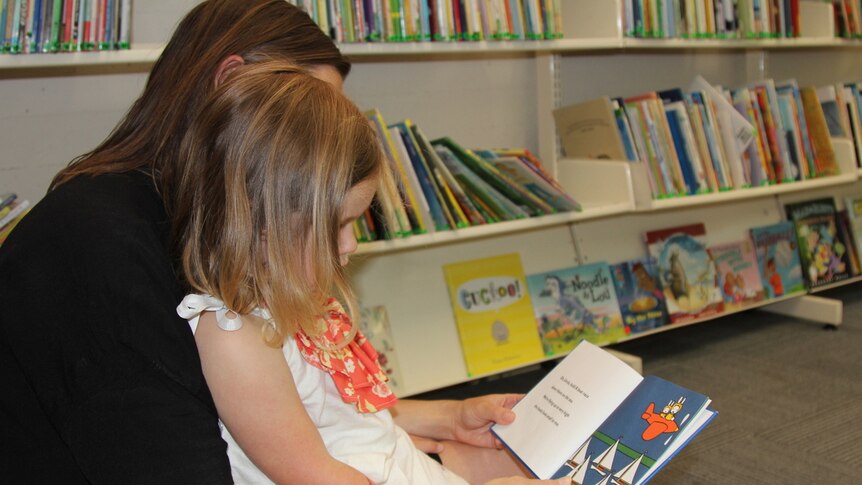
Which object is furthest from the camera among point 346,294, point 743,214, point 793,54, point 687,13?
point 793,54

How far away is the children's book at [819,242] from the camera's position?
294 cm

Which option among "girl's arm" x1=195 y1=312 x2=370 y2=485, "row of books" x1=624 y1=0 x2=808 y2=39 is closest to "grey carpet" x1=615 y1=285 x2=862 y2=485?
"row of books" x1=624 y1=0 x2=808 y2=39

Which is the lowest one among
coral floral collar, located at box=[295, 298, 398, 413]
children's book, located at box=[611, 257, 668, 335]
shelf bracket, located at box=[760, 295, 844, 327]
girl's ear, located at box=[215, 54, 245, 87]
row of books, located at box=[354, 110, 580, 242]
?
shelf bracket, located at box=[760, 295, 844, 327]

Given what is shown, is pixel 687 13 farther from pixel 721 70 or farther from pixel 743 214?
pixel 743 214

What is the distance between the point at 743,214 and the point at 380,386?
2.27 m

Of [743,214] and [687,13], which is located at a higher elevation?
[687,13]

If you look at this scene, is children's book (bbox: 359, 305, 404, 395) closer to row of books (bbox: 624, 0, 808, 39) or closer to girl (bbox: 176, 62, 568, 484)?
row of books (bbox: 624, 0, 808, 39)

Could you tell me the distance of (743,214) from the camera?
9.53 ft

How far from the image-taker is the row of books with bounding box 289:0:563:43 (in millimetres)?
1783

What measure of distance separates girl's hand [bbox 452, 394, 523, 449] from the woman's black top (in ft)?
1.62

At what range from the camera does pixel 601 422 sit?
1040 mm

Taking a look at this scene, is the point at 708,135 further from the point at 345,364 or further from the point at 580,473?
the point at 345,364

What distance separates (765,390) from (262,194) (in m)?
1.88

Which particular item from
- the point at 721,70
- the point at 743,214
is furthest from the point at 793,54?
the point at 743,214
